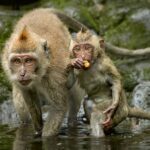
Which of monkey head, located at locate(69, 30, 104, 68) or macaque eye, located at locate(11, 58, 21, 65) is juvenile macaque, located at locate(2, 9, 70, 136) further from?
monkey head, located at locate(69, 30, 104, 68)

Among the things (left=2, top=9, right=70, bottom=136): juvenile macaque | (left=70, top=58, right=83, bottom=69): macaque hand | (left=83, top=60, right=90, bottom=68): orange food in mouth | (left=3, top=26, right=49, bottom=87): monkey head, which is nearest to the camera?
(left=3, top=26, right=49, bottom=87): monkey head

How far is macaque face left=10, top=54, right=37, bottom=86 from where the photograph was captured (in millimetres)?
10576

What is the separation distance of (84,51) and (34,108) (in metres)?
1.47

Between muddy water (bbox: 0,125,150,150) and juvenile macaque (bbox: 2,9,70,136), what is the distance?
1.28 ft

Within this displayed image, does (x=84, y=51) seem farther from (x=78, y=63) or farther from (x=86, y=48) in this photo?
(x=78, y=63)

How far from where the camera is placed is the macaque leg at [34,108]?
38.6 feet

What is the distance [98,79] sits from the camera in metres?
11.3

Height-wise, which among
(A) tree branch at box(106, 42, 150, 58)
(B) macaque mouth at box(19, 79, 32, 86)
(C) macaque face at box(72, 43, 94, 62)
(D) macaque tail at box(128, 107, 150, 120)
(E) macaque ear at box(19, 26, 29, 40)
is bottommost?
(D) macaque tail at box(128, 107, 150, 120)

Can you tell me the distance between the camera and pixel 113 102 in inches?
435

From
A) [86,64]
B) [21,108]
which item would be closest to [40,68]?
[86,64]

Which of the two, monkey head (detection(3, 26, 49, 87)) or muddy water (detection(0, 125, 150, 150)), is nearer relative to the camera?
muddy water (detection(0, 125, 150, 150))

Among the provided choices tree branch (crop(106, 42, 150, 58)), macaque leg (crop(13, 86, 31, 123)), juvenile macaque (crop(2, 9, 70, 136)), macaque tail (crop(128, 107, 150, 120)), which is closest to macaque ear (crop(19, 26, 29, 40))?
juvenile macaque (crop(2, 9, 70, 136))

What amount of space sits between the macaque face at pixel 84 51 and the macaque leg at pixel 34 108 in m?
1.11

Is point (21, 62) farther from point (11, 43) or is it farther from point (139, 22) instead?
point (139, 22)
